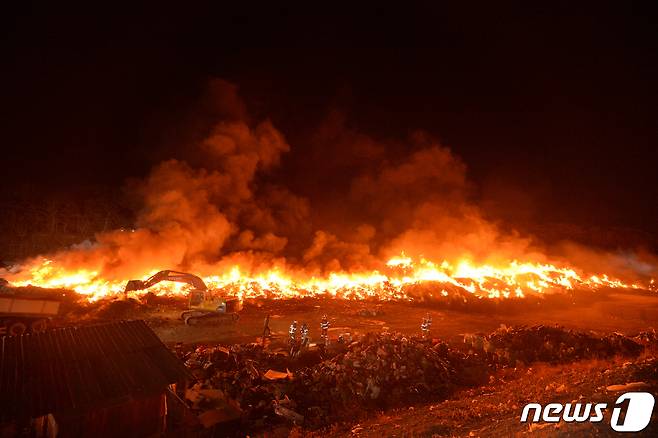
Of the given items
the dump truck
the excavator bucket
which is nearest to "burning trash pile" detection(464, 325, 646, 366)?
the dump truck

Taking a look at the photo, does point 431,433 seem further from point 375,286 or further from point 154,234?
point 154,234

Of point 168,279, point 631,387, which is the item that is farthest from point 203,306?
point 631,387

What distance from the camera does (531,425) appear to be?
749 cm

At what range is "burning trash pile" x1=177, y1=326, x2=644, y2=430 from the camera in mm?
11703

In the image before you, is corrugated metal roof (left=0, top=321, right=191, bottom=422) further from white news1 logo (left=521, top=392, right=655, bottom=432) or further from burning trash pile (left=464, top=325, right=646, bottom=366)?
burning trash pile (left=464, top=325, right=646, bottom=366)

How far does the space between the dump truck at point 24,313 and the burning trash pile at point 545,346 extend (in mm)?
19584

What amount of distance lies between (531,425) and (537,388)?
5.29 meters

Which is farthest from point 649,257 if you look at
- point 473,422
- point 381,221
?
point 473,422

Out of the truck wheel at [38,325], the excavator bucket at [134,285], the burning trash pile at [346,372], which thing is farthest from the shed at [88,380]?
the excavator bucket at [134,285]

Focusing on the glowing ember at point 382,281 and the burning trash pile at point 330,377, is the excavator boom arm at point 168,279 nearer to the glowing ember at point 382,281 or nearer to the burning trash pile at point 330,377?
the glowing ember at point 382,281

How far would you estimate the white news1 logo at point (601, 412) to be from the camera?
6.73 metres

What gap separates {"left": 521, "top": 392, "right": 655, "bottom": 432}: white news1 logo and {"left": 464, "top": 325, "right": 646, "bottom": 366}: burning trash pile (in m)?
8.43

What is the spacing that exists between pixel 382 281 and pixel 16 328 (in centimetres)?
2599

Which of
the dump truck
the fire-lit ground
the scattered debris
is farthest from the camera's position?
the fire-lit ground
